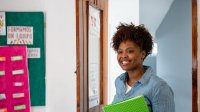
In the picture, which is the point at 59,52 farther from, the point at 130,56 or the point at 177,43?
the point at 177,43

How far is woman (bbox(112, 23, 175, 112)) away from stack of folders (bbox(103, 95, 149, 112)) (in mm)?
62

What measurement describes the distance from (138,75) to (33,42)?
1443mm

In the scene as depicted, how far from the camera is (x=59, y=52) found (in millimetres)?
2562

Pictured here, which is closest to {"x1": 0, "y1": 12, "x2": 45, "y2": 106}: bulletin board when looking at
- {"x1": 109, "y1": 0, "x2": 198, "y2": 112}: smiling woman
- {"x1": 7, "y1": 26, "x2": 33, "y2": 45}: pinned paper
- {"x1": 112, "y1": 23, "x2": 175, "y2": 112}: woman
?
{"x1": 7, "y1": 26, "x2": 33, "y2": 45}: pinned paper

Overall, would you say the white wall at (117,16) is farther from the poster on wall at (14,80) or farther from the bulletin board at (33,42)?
the poster on wall at (14,80)

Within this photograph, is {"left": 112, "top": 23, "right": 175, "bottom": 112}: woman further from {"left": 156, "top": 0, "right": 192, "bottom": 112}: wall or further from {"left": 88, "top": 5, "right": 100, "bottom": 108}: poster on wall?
{"left": 156, "top": 0, "right": 192, "bottom": 112}: wall

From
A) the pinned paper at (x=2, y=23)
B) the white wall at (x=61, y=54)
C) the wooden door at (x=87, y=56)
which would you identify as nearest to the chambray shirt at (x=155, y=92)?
the wooden door at (x=87, y=56)

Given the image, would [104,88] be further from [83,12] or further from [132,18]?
[132,18]

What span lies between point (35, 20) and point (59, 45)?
307mm

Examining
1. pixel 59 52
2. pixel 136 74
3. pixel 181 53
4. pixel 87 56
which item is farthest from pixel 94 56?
pixel 181 53

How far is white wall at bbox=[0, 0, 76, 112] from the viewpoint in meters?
2.55

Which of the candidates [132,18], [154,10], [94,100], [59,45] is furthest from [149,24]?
[94,100]

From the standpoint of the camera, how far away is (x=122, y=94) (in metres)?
1.35

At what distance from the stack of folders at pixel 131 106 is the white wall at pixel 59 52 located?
1435 mm
